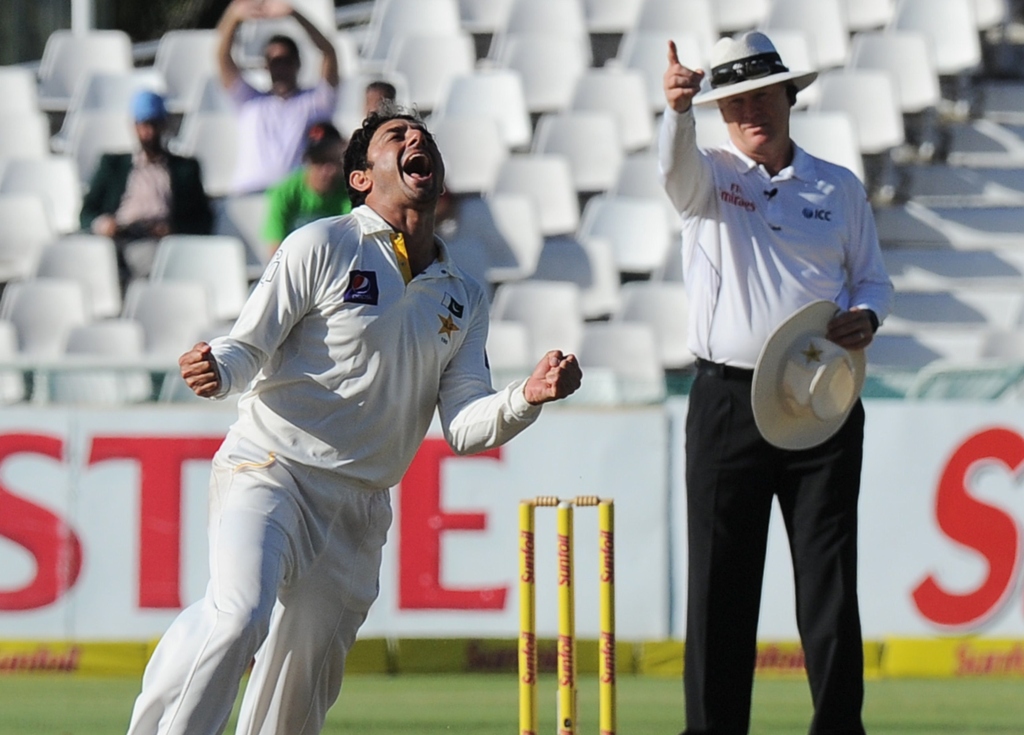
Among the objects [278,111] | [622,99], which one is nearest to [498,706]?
[278,111]

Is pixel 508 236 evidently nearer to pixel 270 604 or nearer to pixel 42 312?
pixel 42 312

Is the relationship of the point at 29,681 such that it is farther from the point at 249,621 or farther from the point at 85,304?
the point at 249,621

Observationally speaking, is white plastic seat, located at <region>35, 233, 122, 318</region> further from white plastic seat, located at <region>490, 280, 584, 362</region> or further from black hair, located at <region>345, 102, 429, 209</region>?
black hair, located at <region>345, 102, 429, 209</region>

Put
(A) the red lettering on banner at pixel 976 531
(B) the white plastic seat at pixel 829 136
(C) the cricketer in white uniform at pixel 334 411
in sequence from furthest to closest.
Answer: (B) the white plastic seat at pixel 829 136 → (A) the red lettering on banner at pixel 976 531 → (C) the cricketer in white uniform at pixel 334 411

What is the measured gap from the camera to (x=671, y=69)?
14.7 ft

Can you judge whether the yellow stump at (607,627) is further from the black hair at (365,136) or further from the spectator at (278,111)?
the spectator at (278,111)

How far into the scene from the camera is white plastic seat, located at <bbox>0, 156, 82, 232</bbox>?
10086 mm

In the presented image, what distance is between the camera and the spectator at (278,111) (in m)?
9.02

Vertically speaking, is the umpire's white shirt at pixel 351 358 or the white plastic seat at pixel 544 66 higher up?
the white plastic seat at pixel 544 66

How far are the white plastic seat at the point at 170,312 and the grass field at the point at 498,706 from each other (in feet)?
6.41

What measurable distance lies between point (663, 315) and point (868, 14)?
3.61m

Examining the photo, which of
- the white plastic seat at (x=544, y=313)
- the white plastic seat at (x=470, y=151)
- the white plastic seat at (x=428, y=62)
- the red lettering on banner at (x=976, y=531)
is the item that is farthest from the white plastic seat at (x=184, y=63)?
the red lettering on banner at (x=976, y=531)

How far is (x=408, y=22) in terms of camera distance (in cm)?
1161

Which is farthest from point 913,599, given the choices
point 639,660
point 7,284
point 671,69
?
point 7,284
